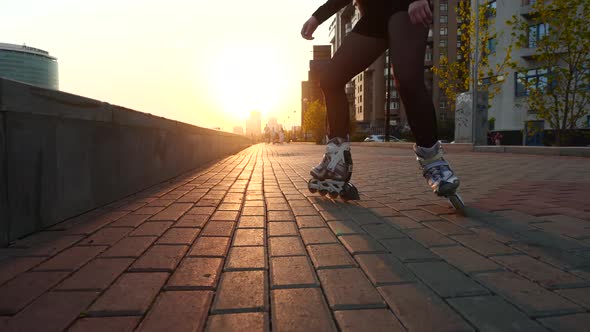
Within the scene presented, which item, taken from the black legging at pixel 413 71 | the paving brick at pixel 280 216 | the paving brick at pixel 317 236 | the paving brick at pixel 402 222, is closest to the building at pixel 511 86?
the black legging at pixel 413 71

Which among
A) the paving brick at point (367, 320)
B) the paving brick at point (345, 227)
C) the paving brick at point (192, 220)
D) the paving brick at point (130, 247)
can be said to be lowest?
the paving brick at point (367, 320)

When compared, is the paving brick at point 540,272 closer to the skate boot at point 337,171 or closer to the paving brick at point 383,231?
the paving brick at point 383,231

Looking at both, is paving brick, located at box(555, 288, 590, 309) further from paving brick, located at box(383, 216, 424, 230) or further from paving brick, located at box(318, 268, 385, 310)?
paving brick, located at box(383, 216, 424, 230)

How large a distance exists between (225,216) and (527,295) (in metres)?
1.95

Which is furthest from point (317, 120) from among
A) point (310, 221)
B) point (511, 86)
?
point (310, 221)

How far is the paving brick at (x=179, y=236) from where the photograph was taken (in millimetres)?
2160

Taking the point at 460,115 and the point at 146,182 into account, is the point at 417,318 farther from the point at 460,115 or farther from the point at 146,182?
the point at 460,115

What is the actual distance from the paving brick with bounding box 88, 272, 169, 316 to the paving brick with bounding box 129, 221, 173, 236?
69 cm

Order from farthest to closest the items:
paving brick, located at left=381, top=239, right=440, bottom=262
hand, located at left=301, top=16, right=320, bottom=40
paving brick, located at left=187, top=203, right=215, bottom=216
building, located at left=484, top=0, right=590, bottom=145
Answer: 1. building, located at left=484, top=0, right=590, bottom=145
2. hand, located at left=301, top=16, right=320, bottom=40
3. paving brick, located at left=187, top=203, right=215, bottom=216
4. paving brick, located at left=381, top=239, right=440, bottom=262

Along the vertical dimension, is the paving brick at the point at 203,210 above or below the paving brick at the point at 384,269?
above

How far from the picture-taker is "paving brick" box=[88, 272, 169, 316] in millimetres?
1329

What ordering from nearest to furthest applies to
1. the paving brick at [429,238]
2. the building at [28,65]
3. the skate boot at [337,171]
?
1. the paving brick at [429,238]
2. the skate boot at [337,171]
3. the building at [28,65]

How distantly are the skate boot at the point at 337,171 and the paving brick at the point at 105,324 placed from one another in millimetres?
2416

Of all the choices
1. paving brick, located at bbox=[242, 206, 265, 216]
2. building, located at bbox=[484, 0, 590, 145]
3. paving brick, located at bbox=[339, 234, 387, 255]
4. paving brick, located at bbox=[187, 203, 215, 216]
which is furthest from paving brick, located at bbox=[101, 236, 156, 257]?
building, located at bbox=[484, 0, 590, 145]
